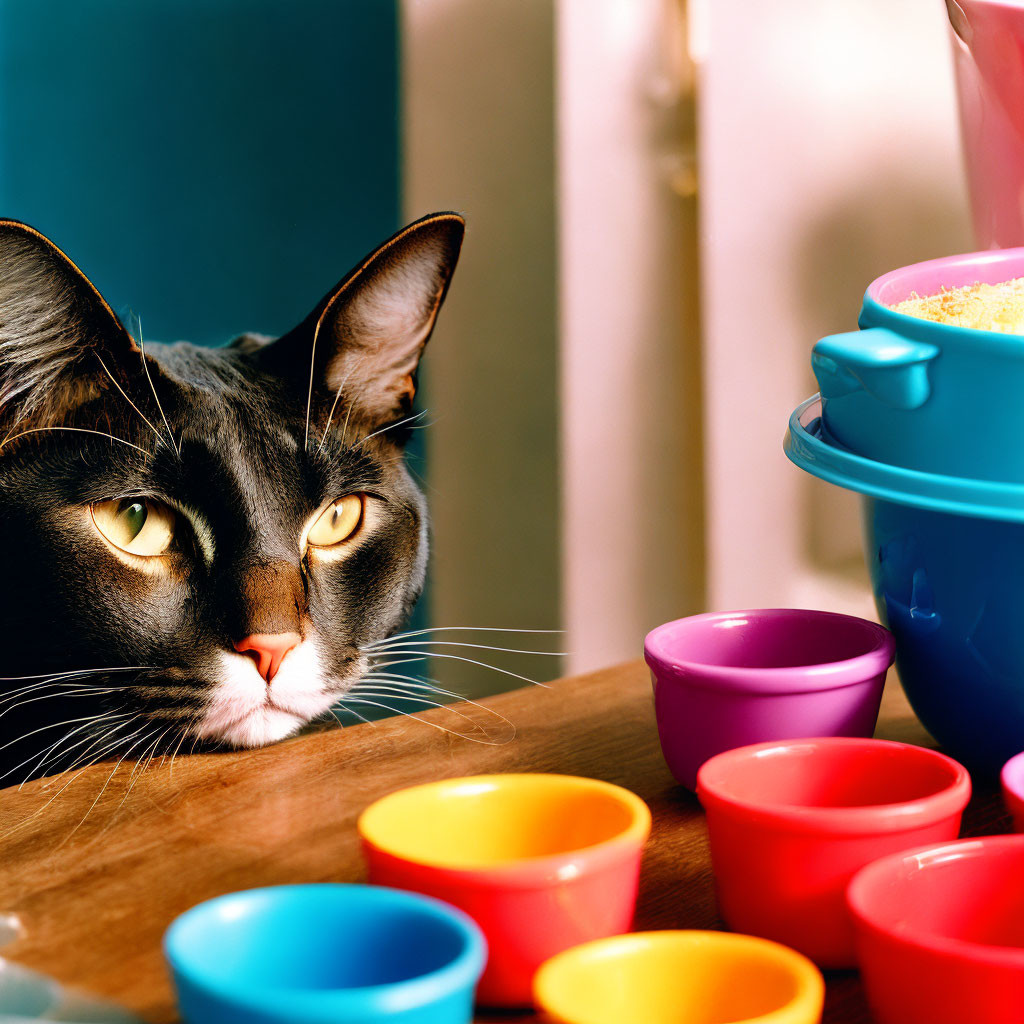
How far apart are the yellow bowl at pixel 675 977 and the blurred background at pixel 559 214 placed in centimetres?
43

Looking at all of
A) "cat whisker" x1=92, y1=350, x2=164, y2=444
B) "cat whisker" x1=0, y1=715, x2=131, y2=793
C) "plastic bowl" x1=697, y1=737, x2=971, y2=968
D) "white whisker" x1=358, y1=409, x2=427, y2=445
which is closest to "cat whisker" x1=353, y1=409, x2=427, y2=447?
"white whisker" x1=358, y1=409, x2=427, y2=445

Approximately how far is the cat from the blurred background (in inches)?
1.6

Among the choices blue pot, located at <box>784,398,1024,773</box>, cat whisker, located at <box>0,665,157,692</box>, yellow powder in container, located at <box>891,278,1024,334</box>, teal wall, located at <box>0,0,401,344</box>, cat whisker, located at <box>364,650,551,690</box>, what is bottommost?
cat whisker, located at <box>364,650,551,690</box>

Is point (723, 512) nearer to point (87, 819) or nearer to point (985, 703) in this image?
point (985, 703)

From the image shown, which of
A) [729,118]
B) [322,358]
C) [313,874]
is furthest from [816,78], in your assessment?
[313,874]

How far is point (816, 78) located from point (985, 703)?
0.63 m

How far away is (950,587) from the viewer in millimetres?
558

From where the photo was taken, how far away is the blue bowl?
0.33m

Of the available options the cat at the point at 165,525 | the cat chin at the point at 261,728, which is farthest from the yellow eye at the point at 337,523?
the cat chin at the point at 261,728

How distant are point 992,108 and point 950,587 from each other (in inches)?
14.7

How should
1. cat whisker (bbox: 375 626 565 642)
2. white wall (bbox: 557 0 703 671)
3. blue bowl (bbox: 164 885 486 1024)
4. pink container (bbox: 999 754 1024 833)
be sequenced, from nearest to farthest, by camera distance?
blue bowl (bbox: 164 885 486 1024), pink container (bbox: 999 754 1024 833), cat whisker (bbox: 375 626 565 642), white wall (bbox: 557 0 703 671)

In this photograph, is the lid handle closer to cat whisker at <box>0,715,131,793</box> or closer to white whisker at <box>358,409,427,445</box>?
white whisker at <box>358,409,427,445</box>

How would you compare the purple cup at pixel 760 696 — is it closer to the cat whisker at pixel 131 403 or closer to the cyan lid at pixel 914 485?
the cyan lid at pixel 914 485

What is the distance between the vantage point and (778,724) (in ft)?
1.81
